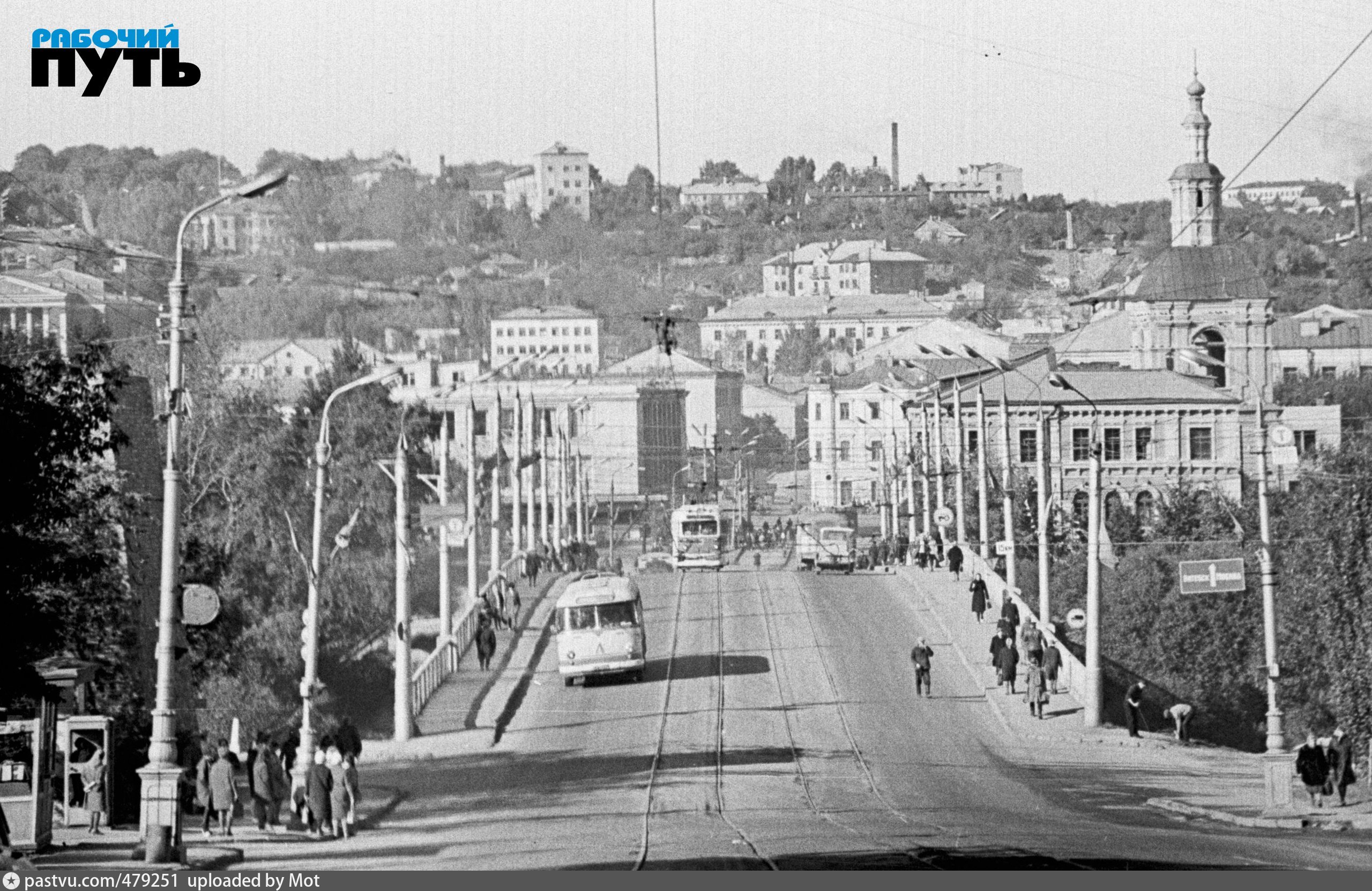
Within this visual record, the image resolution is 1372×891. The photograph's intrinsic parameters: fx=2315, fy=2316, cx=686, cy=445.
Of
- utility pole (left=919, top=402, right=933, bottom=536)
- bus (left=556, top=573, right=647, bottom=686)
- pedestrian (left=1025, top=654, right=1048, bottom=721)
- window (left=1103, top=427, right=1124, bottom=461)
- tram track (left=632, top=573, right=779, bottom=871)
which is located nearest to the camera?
tram track (left=632, top=573, right=779, bottom=871)

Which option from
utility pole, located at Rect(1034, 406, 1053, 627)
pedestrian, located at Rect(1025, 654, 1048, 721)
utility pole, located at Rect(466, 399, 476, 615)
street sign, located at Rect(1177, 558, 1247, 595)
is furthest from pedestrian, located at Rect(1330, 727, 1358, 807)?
utility pole, located at Rect(466, 399, 476, 615)

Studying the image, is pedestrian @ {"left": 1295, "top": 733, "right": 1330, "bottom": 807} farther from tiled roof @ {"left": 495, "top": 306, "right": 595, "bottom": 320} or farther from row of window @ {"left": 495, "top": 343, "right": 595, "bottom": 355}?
tiled roof @ {"left": 495, "top": 306, "right": 595, "bottom": 320}

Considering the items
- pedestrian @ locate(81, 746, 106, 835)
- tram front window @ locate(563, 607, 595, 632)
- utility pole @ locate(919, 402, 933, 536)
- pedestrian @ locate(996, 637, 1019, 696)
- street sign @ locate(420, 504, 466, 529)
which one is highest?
utility pole @ locate(919, 402, 933, 536)

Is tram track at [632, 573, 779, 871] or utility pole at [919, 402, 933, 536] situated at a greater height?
utility pole at [919, 402, 933, 536]

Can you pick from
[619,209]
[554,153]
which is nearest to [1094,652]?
[554,153]

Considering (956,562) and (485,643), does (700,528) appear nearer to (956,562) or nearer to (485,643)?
(956,562)

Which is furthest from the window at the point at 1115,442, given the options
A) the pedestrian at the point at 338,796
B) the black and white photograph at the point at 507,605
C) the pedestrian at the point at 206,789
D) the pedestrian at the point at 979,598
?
the pedestrian at the point at 206,789

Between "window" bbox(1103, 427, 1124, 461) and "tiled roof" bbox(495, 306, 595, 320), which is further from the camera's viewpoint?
"window" bbox(1103, 427, 1124, 461)
